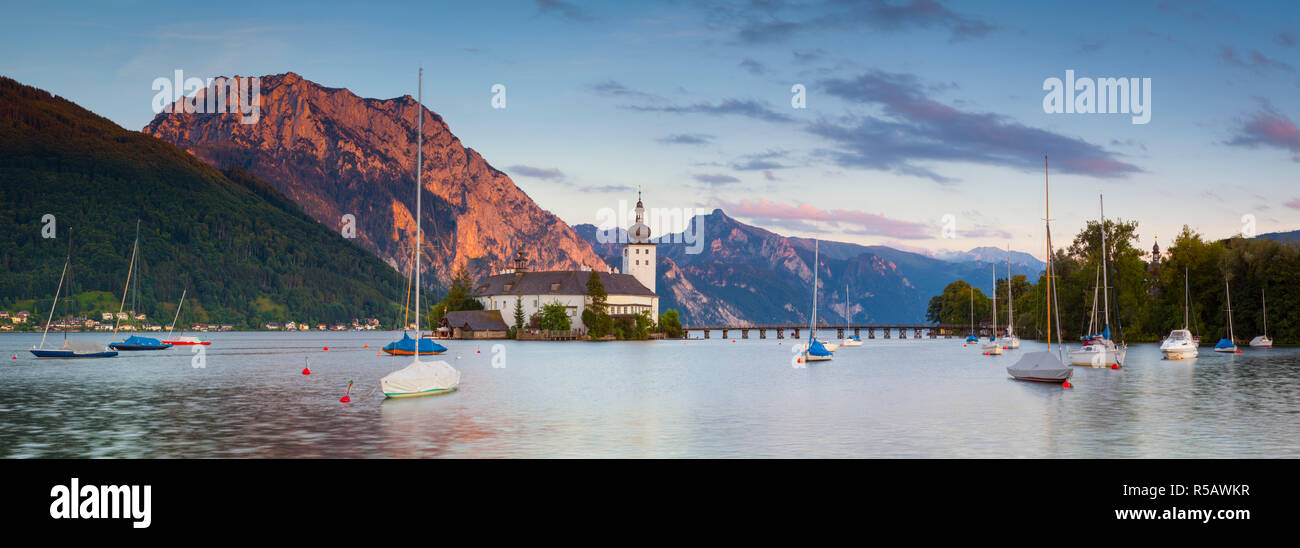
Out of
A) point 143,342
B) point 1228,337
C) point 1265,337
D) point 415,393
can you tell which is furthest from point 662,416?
point 1228,337

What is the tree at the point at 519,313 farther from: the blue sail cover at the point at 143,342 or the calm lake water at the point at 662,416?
the calm lake water at the point at 662,416

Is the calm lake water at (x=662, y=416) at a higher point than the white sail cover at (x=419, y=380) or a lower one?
lower

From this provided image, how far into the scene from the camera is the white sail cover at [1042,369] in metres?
Answer: 59.0

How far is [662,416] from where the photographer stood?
136 ft

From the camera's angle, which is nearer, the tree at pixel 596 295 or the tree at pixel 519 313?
the tree at pixel 596 295

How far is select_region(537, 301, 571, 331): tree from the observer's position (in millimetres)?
189000

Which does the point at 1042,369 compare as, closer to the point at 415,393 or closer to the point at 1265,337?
the point at 415,393

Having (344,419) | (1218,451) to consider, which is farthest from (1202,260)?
(344,419)

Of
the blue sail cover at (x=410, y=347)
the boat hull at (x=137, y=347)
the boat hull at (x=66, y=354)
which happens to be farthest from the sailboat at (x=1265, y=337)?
the boat hull at (x=137, y=347)

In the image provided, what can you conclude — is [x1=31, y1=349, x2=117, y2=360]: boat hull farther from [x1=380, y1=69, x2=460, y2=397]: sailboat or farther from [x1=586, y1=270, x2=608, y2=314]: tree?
[x1=586, y1=270, x2=608, y2=314]: tree

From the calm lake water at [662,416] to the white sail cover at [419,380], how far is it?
0.71 meters
